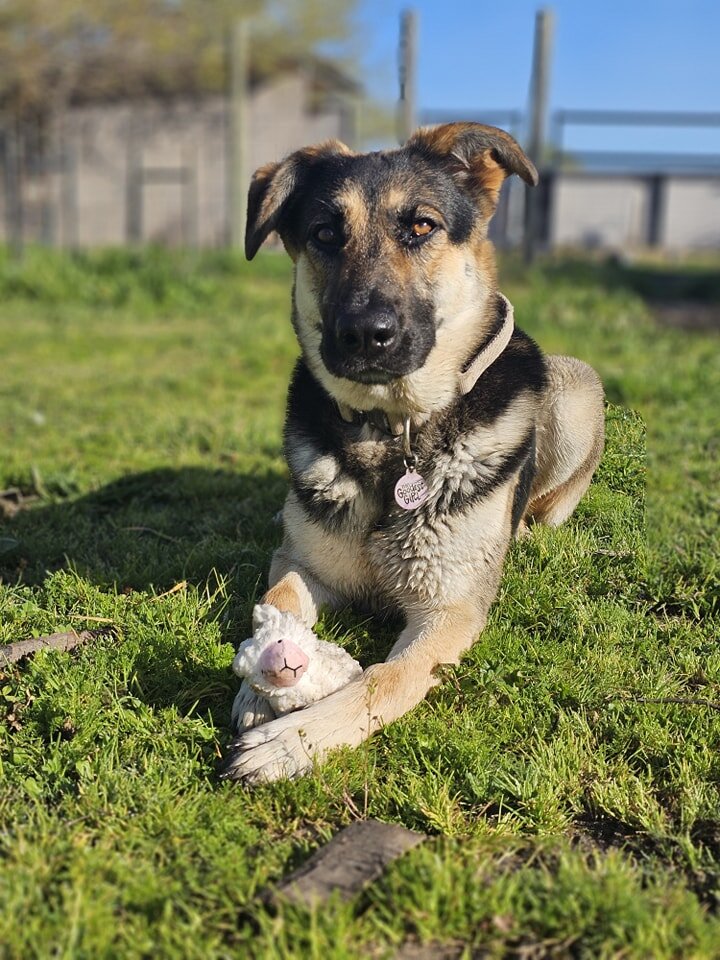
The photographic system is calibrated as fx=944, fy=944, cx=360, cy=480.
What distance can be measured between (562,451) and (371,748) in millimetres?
1564

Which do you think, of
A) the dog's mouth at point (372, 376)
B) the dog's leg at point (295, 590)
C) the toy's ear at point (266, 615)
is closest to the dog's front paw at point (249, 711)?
the toy's ear at point (266, 615)

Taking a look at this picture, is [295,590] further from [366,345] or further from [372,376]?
[366,345]

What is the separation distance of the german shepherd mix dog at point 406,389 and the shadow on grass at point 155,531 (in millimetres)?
500

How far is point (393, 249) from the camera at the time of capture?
320cm

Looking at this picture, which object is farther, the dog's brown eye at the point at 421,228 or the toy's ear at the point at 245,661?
the dog's brown eye at the point at 421,228

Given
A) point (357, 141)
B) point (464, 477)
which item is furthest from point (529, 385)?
point (357, 141)

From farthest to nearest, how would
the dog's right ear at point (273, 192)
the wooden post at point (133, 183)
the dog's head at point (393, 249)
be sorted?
the wooden post at point (133, 183) → the dog's right ear at point (273, 192) → the dog's head at point (393, 249)

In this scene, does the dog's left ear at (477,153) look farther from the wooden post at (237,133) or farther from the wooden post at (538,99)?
the wooden post at (237,133)

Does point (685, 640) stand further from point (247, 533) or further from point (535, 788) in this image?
point (247, 533)

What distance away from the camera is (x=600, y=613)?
10.6 ft

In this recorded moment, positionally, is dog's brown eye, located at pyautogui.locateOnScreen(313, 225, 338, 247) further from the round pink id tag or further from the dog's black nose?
the round pink id tag

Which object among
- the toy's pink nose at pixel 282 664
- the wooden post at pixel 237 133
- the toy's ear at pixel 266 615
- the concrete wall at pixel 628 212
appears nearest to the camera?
the toy's pink nose at pixel 282 664

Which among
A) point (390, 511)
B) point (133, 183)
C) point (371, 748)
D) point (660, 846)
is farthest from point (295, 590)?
point (133, 183)

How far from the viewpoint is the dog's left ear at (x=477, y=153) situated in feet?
10.9
